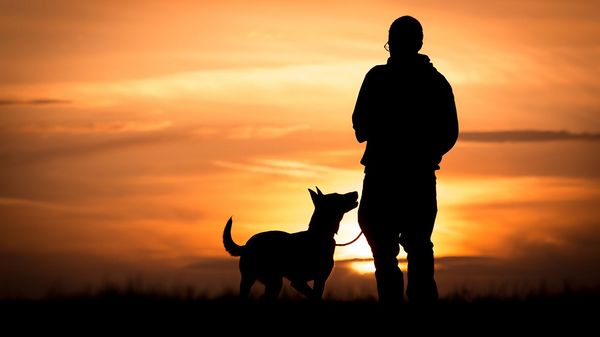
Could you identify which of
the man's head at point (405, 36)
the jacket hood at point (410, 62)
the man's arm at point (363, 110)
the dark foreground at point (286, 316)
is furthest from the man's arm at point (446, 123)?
the dark foreground at point (286, 316)

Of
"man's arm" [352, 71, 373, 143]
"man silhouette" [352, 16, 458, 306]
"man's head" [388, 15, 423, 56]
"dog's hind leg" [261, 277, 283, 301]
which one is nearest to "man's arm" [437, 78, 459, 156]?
"man silhouette" [352, 16, 458, 306]

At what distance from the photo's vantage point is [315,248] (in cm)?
1348

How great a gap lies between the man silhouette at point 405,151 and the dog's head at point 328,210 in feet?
11.8

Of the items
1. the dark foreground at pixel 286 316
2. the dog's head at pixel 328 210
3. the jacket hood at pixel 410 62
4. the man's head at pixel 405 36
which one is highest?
the man's head at pixel 405 36

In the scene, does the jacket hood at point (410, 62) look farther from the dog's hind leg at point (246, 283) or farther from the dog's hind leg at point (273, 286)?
the dog's hind leg at point (246, 283)

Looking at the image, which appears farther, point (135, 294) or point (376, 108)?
point (135, 294)

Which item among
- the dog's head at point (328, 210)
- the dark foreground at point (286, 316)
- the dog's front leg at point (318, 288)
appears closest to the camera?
the dark foreground at point (286, 316)

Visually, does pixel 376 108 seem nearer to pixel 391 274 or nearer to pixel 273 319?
pixel 391 274

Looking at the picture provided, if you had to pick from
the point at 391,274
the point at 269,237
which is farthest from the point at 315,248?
the point at 391,274

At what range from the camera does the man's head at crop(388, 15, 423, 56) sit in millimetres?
9703

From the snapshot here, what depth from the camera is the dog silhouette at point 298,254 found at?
527 inches

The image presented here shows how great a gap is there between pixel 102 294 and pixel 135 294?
0.40m

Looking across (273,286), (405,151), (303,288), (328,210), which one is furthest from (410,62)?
(273,286)

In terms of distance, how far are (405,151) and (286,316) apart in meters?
2.27
